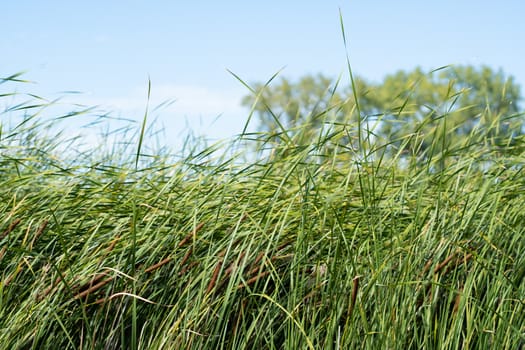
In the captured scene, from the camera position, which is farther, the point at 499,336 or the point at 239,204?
the point at 239,204

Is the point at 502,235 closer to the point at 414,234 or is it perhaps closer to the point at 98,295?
the point at 414,234

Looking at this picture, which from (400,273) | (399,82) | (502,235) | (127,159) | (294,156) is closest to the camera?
(400,273)

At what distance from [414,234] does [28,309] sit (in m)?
1.35

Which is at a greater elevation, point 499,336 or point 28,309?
point 28,309

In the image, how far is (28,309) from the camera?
6.70 ft

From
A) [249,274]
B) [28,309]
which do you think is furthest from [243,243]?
[28,309]

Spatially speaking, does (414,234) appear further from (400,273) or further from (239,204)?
(239,204)

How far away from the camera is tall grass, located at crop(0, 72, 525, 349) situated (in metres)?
1.97

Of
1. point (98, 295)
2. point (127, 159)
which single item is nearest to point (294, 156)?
point (98, 295)

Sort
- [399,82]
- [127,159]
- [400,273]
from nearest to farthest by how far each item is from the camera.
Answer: [400,273] → [127,159] → [399,82]

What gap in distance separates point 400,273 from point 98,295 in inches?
41.3

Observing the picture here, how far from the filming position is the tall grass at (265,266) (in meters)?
1.97

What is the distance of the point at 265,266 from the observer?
2162mm

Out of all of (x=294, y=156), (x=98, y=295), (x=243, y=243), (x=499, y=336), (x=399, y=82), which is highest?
(x=294, y=156)
